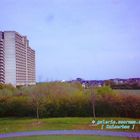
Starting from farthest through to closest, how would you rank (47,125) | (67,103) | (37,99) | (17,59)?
(17,59) → (37,99) → (67,103) → (47,125)

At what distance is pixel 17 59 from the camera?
4972 cm

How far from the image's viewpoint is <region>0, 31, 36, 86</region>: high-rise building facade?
4934 centimetres

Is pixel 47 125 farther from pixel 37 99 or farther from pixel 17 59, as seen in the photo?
pixel 17 59

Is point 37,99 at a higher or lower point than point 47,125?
higher

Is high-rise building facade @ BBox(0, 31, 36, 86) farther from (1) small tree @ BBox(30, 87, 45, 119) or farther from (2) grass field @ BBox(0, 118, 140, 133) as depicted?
(2) grass field @ BBox(0, 118, 140, 133)

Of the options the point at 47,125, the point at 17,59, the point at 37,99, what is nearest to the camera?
the point at 47,125

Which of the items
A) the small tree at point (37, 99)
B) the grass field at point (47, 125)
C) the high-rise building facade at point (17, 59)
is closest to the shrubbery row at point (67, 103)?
the small tree at point (37, 99)

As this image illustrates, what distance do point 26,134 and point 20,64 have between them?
103 feet

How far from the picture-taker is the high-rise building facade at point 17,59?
4934 cm

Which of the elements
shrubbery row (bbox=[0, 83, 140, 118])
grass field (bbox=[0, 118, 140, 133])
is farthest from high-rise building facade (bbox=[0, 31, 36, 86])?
grass field (bbox=[0, 118, 140, 133])

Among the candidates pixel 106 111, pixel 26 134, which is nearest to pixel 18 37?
pixel 106 111

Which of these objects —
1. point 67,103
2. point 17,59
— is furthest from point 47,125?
point 17,59

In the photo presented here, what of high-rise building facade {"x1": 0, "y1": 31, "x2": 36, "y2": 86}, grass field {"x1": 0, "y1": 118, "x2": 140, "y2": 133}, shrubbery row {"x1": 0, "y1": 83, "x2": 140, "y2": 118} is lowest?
grass field {"x1": 0, "y1": 118, "x2": 140, "y2": 133}

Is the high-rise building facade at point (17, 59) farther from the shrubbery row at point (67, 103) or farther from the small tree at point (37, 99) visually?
the small tree at point (37, 99)
